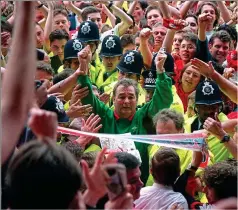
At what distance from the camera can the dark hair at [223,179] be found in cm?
387

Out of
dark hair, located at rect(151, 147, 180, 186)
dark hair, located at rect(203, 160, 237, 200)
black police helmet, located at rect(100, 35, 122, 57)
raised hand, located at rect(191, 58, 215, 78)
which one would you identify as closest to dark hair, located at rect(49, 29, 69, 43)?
black police helmet, located at rect(100, 35, 122, 57)

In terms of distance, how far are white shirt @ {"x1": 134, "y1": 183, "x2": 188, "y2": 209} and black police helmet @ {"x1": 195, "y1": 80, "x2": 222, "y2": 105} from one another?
1559 millimetres

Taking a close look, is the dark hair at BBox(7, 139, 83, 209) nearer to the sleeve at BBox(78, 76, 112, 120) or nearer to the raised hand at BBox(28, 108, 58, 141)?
the raised hand at BBox(28, 108, 58, 141)

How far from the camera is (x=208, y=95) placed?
6.15m

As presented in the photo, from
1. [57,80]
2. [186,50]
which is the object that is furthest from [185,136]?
[186,50]

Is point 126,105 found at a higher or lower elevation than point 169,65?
lower

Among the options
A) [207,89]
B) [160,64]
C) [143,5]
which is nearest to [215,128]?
[207,89]

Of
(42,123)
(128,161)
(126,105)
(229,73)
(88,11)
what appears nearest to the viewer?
(42,123)

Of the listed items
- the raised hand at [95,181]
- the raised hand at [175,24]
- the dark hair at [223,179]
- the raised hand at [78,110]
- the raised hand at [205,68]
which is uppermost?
the raised hand at [175,24]

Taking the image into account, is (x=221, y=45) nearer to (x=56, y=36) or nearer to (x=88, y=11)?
(x=56, y=36)

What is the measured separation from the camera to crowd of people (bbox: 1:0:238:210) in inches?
96.7

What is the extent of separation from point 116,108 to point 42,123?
3.86m

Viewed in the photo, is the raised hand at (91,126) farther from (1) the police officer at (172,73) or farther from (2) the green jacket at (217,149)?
(1) the police officer at (172,73)

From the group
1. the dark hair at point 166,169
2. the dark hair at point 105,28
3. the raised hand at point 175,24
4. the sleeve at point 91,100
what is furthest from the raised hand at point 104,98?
the dark hair at point 105,28
